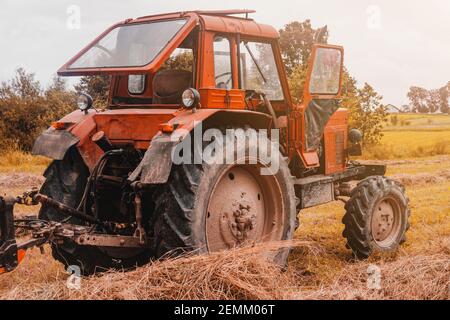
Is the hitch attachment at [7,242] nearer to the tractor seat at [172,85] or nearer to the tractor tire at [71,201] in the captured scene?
the tractor tire at [71,201]

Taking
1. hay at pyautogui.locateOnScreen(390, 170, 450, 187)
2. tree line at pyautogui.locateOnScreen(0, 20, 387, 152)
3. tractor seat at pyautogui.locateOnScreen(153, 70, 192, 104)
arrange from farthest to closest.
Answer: tree line at pyautogui.locateOnScreen(0, 20, 387, 152), hay at pyautogui.locateOnScreen(390, 170, 450, 187), tractor seat at pyautogui.locateOnScreen(153, 70, 192, 104)

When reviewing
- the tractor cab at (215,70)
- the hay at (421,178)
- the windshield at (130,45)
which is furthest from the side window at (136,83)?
the hay at (421,178)

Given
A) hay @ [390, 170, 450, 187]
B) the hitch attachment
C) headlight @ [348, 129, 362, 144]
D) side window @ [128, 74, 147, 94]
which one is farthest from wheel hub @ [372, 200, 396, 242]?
hay @ [390, 170, 450, 187]

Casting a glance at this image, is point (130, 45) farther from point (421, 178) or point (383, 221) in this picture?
point (421, 178)

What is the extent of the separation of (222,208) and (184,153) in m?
0.79

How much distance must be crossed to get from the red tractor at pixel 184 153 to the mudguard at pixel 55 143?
13mm

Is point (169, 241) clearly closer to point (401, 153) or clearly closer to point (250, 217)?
point (250, 217)

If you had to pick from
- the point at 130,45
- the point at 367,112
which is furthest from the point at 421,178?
the point at 130,45

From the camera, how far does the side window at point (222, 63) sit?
5781mm

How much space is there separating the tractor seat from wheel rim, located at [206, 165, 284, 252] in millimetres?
949

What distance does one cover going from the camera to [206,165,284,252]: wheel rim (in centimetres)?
533

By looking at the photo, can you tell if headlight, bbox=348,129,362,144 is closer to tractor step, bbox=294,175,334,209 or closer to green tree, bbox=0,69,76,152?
tractor step, bbox=294,175,334,209

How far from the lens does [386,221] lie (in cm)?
715
